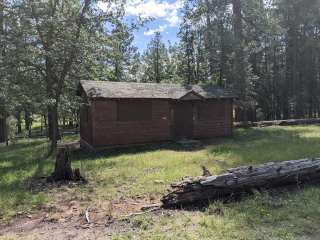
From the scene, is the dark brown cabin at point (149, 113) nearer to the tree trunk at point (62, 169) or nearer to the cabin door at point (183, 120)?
the cabin door at point (183, 120)

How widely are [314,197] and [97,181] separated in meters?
5.46

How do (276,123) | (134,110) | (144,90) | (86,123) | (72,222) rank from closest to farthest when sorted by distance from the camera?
(72,222)
(134,110)
(86,123)
(144,90)
(276,123)

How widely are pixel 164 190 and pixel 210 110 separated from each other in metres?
11.7

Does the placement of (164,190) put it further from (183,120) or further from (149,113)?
(183,120)

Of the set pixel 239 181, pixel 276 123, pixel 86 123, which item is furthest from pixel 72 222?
pixel 276 123

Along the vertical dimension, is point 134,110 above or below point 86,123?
above

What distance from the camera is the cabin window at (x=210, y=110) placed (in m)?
18.9

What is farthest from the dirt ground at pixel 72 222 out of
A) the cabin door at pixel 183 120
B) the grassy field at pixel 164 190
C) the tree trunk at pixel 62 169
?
the cabin door at pixel 183 120

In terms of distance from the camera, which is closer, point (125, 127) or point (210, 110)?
point (125, 127)

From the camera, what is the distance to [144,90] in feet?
58.3

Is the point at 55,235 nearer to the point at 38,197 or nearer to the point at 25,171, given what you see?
the point at 38,197

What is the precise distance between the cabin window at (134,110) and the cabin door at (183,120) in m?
1.84

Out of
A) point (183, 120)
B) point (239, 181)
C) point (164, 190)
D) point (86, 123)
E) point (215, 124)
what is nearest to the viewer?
point (239, 181)

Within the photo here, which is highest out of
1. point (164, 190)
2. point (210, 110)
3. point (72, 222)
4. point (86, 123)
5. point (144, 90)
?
point (144, 90)
